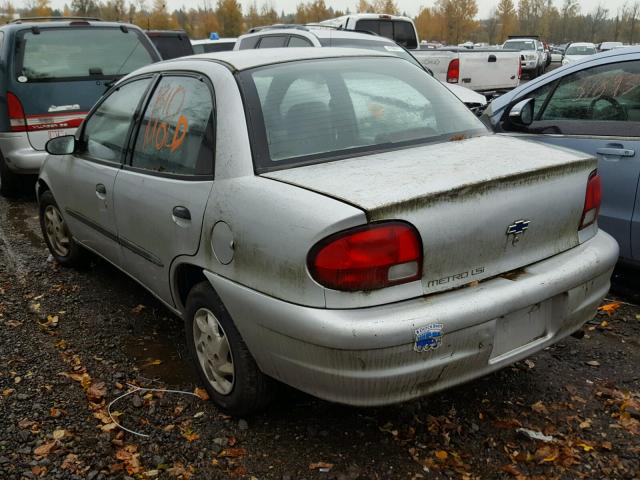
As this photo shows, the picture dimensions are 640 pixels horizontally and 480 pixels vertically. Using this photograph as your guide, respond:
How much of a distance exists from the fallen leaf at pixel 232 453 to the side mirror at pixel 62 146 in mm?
2478

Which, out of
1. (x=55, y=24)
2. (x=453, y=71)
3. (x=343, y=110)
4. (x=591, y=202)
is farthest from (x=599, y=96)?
(x=453, y=71)

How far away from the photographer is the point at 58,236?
503 centimetres

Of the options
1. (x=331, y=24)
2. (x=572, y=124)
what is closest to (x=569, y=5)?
(x=331, y=24)

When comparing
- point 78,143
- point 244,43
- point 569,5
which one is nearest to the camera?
point 78,143

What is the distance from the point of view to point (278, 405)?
3.09m

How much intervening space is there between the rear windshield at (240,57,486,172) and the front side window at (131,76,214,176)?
26cm

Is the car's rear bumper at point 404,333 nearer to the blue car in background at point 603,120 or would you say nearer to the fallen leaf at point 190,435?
the fallen leaf at point 190,435

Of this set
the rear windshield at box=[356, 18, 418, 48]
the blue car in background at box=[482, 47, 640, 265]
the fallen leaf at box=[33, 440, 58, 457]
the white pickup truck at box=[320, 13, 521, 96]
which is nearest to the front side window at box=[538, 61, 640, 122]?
the blue car in background at box=[482, 47, 640, 265]

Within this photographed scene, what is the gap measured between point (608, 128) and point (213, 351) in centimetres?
296

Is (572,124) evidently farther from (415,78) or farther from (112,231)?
(112,231)

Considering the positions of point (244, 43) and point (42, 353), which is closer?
point (42, 353)

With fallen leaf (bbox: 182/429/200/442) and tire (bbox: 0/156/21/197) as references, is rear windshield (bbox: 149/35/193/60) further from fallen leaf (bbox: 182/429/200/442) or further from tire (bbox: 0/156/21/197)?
fallen leaf (bbox: 182/429/200/442)

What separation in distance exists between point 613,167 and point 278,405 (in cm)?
261

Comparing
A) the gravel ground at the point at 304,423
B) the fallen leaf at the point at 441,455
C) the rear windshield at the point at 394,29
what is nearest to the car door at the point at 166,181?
the gravel ground at the point at 304,423
